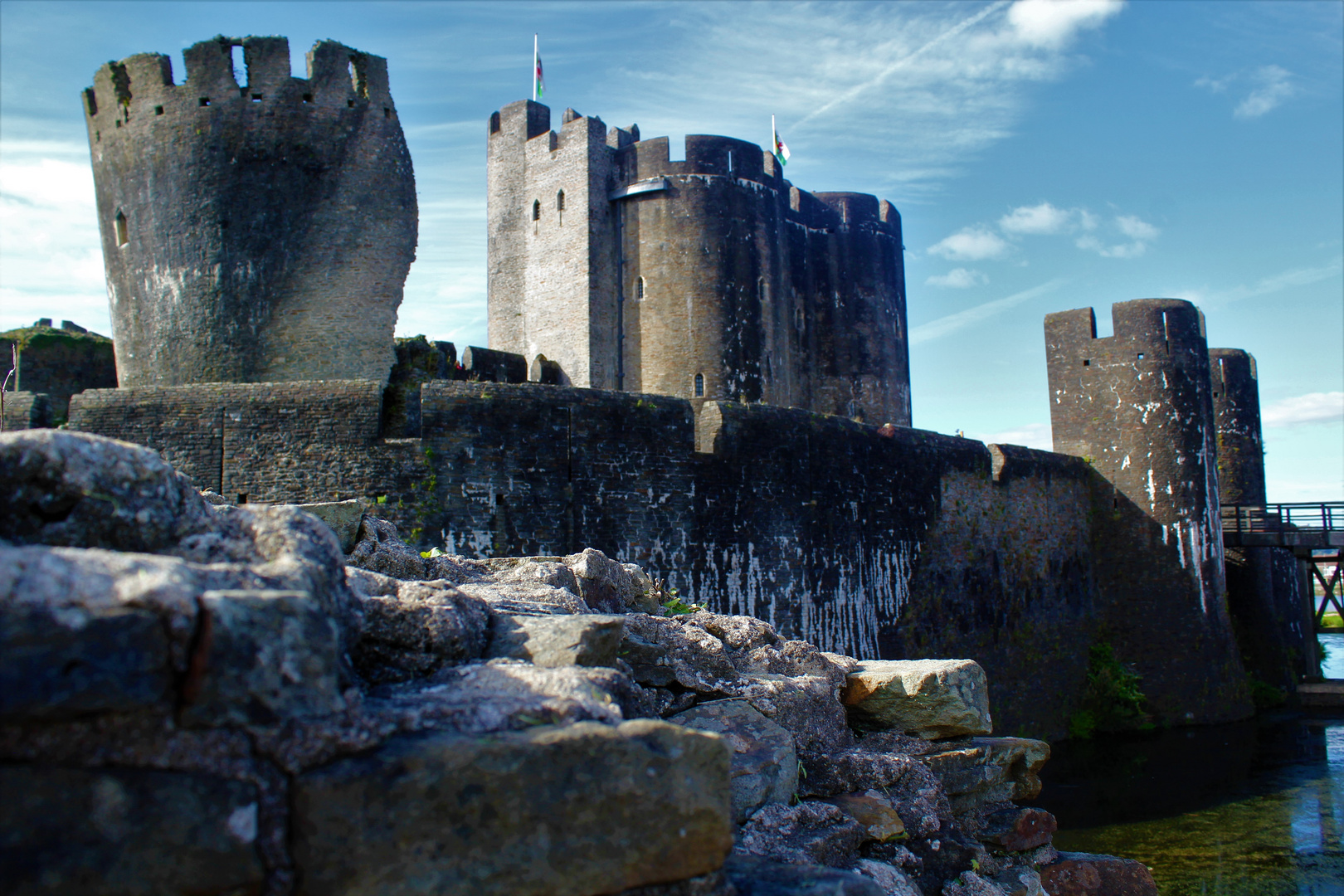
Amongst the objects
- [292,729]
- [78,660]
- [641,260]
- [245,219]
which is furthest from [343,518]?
[641,260]

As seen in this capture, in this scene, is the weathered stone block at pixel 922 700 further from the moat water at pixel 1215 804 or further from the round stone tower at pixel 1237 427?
the round stone tower at pixel 1237 427

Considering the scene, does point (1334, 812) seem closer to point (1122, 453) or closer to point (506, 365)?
point (1122, 453)

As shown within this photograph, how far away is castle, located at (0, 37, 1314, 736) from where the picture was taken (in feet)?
26.8

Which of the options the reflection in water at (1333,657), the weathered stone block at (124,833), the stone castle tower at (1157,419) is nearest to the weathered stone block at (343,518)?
the weathered stone block at (124,833)

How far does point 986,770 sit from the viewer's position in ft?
12.7

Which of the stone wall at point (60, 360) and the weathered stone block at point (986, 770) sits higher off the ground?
the stone wall at point (60, 360)

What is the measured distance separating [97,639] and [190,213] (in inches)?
420

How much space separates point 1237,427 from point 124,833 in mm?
24672

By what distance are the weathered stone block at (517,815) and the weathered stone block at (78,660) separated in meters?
0.31

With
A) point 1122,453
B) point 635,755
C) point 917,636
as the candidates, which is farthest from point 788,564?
point 1122,453

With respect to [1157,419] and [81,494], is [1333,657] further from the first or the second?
[81,494]

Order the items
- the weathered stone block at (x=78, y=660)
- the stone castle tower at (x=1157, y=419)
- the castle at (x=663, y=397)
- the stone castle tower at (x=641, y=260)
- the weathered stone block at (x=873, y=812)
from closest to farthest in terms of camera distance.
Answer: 1. the weathered stone block at (x=78, y=660)
2. the weathered stone block at (x=873, y=812)
3. the castle at (x=663, y=397)
4. the stone castle tower at (x=1157, y=419)
5. the stone castle tower at (x=641, y=260)

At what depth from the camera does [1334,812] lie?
1098 cm

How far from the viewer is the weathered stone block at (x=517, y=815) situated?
1579mm
